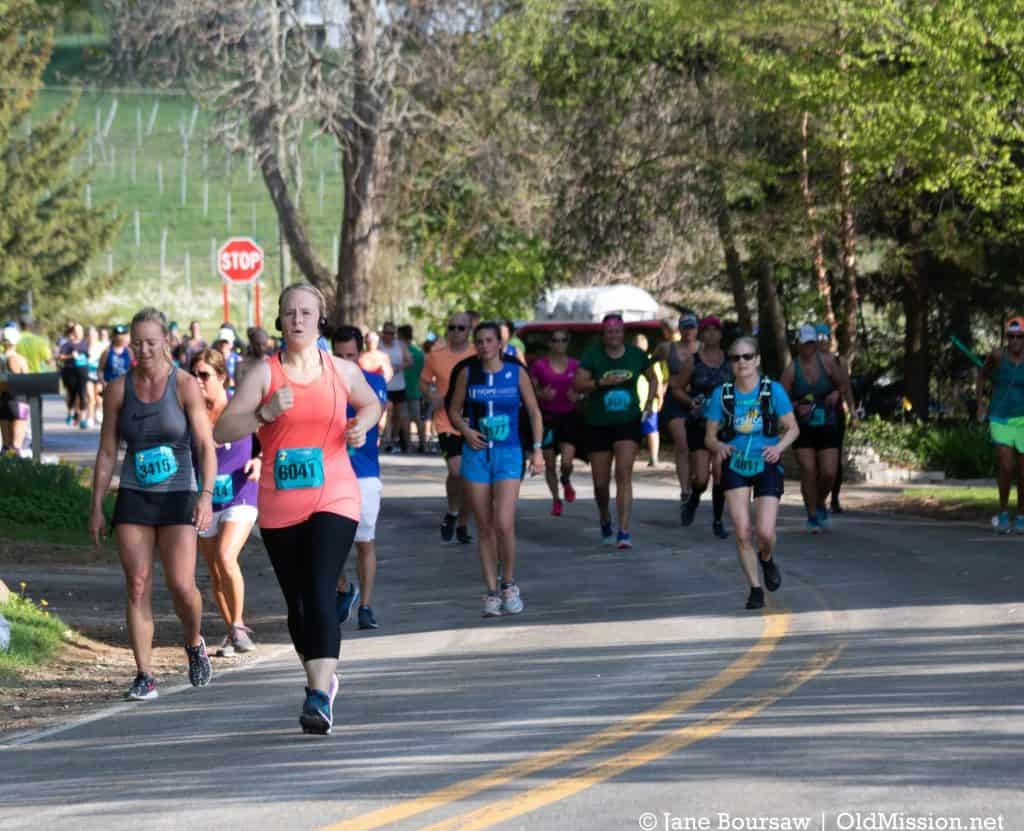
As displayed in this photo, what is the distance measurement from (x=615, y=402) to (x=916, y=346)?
18.2m

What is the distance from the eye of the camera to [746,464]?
1359 cm

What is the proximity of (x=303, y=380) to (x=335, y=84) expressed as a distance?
76.6 feet

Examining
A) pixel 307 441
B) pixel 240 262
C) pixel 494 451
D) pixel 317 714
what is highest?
pixel 240 262

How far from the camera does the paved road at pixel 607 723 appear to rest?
23.2 ft

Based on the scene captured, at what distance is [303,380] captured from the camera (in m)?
8.83

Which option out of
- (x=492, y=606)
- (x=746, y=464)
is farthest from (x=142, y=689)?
(x=746, y=464)

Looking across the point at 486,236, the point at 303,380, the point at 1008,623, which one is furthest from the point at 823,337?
the point at 486,236

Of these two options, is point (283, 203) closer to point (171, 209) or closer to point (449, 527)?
point (449, 527)

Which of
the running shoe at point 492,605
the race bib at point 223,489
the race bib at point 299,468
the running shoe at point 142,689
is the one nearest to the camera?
the race bib at point 299,468

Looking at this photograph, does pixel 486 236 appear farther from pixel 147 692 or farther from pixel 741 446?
pixel 147 692

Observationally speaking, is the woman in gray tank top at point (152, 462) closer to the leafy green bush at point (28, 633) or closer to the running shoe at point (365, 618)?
the leafy green bush at point (28, 633)

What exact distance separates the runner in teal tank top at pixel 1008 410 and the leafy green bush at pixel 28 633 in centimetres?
886

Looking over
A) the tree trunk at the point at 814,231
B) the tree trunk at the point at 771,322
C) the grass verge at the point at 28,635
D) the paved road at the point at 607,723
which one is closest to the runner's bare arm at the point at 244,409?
the paved road at the point at 607,723

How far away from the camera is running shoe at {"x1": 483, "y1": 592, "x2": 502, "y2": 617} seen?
13.4 meters
